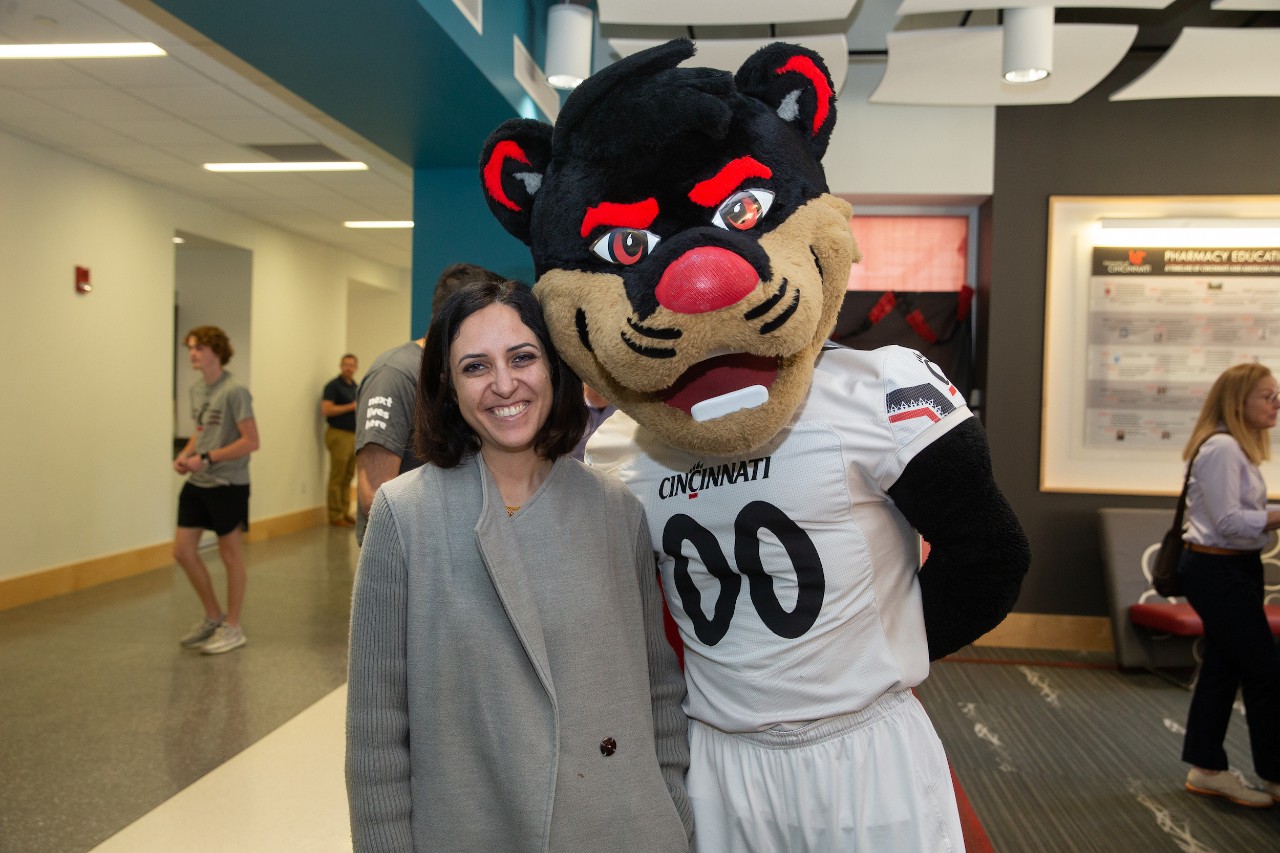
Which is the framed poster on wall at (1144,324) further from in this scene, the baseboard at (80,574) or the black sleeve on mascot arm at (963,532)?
the baseboard at (80,574)

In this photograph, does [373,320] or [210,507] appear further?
[373,320]

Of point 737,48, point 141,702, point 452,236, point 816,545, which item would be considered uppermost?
point 737,48

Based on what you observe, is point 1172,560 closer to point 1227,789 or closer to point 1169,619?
point 1227,789

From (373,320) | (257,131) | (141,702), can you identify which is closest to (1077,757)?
(141,702)

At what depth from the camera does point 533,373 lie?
132 centimetres

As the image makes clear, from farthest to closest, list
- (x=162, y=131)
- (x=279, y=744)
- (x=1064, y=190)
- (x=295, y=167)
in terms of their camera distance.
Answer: (x=295, y=167) → (x=162, y=131) → (x=1064, y=190) → (x=279, y=744)

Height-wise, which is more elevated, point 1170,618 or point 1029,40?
point 1029,40

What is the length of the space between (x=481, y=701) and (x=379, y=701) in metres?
0.13

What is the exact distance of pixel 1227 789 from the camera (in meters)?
3.37

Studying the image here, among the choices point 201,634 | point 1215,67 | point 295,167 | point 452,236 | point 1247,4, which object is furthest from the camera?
point 295,167

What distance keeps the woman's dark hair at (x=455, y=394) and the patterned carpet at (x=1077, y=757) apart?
8.06ft

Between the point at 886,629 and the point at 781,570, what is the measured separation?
0.64 ft

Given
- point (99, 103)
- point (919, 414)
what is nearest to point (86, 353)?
point (99, 103)

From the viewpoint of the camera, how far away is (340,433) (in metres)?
9.75
